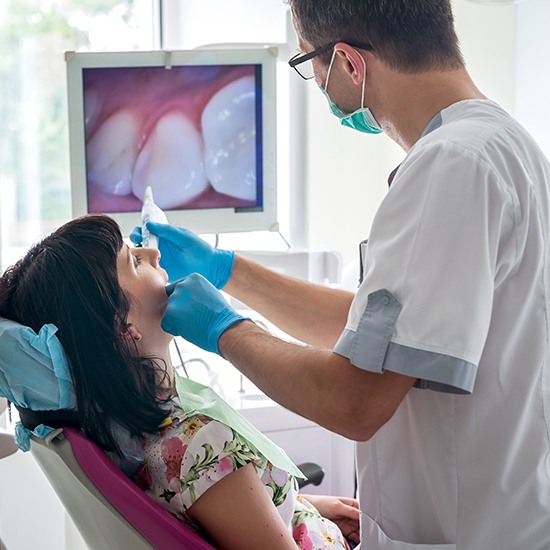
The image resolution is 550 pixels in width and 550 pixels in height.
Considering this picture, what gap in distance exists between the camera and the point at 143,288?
1427mm

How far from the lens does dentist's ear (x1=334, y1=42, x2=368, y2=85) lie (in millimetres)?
1303

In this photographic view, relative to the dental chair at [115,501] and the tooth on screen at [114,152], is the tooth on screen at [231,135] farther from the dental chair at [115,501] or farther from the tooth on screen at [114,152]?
the dental chair at [115,501]

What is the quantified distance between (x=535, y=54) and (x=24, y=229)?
9.18 ft

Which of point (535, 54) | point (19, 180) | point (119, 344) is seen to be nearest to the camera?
point (119, 344)

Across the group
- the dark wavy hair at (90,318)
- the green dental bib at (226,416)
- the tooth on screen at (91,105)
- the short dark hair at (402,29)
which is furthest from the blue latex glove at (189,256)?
the short dark hair at (402,29)

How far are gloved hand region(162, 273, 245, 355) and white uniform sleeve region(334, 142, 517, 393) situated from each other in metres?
0.31

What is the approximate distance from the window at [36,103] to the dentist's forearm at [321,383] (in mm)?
2622

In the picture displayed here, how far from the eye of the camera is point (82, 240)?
137 centimetres

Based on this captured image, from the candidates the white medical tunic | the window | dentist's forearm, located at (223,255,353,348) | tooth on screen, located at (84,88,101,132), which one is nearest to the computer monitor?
tooth on screen, located at (84,88,101,132)

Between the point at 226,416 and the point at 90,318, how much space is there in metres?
0.30

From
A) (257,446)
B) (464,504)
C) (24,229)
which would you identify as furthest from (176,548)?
(24,229)

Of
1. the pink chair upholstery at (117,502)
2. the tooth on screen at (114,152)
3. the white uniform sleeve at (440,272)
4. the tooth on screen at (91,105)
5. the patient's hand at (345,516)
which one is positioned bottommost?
the patient's hand at (345,516)

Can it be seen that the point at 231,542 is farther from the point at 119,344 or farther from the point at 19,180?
the point at 19,180

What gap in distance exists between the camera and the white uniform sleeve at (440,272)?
1.08m
